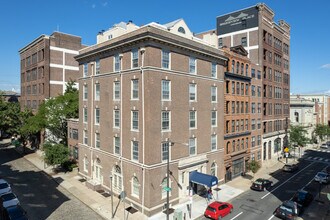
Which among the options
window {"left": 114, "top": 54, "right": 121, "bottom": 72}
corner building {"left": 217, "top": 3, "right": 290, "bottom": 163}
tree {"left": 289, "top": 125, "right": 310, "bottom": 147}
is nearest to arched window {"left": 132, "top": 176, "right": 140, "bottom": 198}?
window {"left": 114, "top": 54, "right": 121, "bottom": 72}

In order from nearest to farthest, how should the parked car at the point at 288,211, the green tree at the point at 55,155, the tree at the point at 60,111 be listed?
1. the parked car at the point at 288,211
2. the green tree at the point at 55,155
3. the tree at the point at 60,111

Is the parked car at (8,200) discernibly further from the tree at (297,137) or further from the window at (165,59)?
the tree at (297,137)

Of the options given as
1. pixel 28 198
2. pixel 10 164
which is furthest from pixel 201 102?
pixel 10 164

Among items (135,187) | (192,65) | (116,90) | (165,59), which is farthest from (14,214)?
(192,65)

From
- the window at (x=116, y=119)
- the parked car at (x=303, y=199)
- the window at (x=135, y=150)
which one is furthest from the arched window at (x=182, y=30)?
the parked car at (x=303, y=199)

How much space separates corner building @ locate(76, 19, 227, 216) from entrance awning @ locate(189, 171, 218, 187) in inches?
28.0

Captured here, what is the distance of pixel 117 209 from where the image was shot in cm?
2616

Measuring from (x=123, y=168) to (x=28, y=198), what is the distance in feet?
39.9

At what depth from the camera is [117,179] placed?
97.4 feet

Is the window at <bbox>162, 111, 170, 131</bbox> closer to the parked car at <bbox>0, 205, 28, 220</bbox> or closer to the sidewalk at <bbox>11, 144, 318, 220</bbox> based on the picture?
the sidewalk at <bbox>11, 144, 318, 220</bbox>

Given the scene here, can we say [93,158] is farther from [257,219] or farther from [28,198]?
[257,219]

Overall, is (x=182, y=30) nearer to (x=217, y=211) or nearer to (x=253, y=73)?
(x=253, y=73)

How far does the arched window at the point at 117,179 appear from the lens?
29266 millimetres

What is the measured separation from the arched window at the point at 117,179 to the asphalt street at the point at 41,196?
14.4 feet
